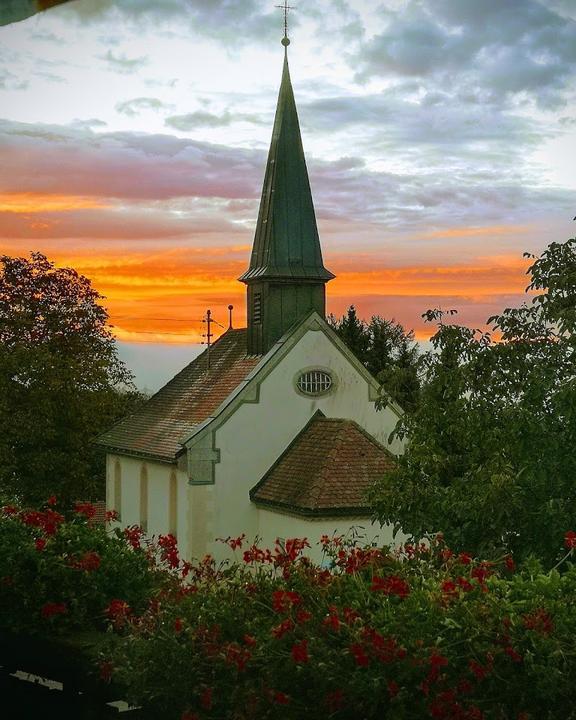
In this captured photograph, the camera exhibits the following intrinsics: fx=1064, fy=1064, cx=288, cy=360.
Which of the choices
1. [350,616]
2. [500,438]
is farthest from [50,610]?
[500,438]

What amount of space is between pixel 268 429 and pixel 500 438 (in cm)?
1432

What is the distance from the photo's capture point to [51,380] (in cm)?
3650

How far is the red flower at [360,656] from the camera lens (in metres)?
5.80

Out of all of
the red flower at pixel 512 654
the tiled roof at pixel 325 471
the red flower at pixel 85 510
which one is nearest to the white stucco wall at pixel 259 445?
the tiled roof at pixel 325 471

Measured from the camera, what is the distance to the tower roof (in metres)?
31.7

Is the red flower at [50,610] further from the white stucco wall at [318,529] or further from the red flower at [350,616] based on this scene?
the white stucco wall at [318,529]

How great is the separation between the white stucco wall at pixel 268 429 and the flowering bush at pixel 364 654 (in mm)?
20233

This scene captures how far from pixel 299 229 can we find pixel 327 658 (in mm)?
27136

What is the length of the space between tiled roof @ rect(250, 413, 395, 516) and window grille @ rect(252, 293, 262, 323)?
369cm

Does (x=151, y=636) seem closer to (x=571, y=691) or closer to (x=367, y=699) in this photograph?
(x=367, y=699)

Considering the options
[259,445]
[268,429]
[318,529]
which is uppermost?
[268,429]

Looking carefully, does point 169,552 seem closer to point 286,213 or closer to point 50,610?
point 50,610

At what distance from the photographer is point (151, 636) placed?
20.9 feet

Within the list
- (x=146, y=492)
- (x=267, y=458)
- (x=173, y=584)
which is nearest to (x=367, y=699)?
(x=173, y=584)
